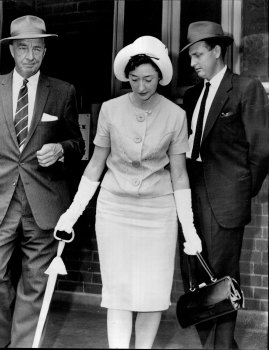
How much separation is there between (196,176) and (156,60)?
811 mm

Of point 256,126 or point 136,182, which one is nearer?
point 136,182

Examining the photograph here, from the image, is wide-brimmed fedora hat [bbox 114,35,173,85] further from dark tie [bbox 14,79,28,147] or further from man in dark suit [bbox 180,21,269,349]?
dark tie [bbox 14,79,28,147]

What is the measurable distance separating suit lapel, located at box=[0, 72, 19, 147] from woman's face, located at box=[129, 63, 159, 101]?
857 mm

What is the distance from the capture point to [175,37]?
4.65 metres

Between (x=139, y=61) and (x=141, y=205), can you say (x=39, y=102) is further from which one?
(x=141, y=205)

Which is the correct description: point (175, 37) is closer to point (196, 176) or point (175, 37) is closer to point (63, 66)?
point (63, 66)

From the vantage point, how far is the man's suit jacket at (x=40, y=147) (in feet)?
11.1

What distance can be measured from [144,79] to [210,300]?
1336mm

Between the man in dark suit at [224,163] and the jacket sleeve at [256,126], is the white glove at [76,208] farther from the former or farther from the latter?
the jacket sleeve at [256,126]

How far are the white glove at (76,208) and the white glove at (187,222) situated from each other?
525 millimetres

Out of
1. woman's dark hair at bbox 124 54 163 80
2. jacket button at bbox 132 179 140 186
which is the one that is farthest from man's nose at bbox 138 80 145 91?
jacket button at bbox 132 179 140 186

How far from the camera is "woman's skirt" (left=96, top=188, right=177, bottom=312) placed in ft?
9.96

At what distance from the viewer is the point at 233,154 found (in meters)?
3.30

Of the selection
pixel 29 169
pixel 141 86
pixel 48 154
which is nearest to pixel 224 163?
pixel 141 86
